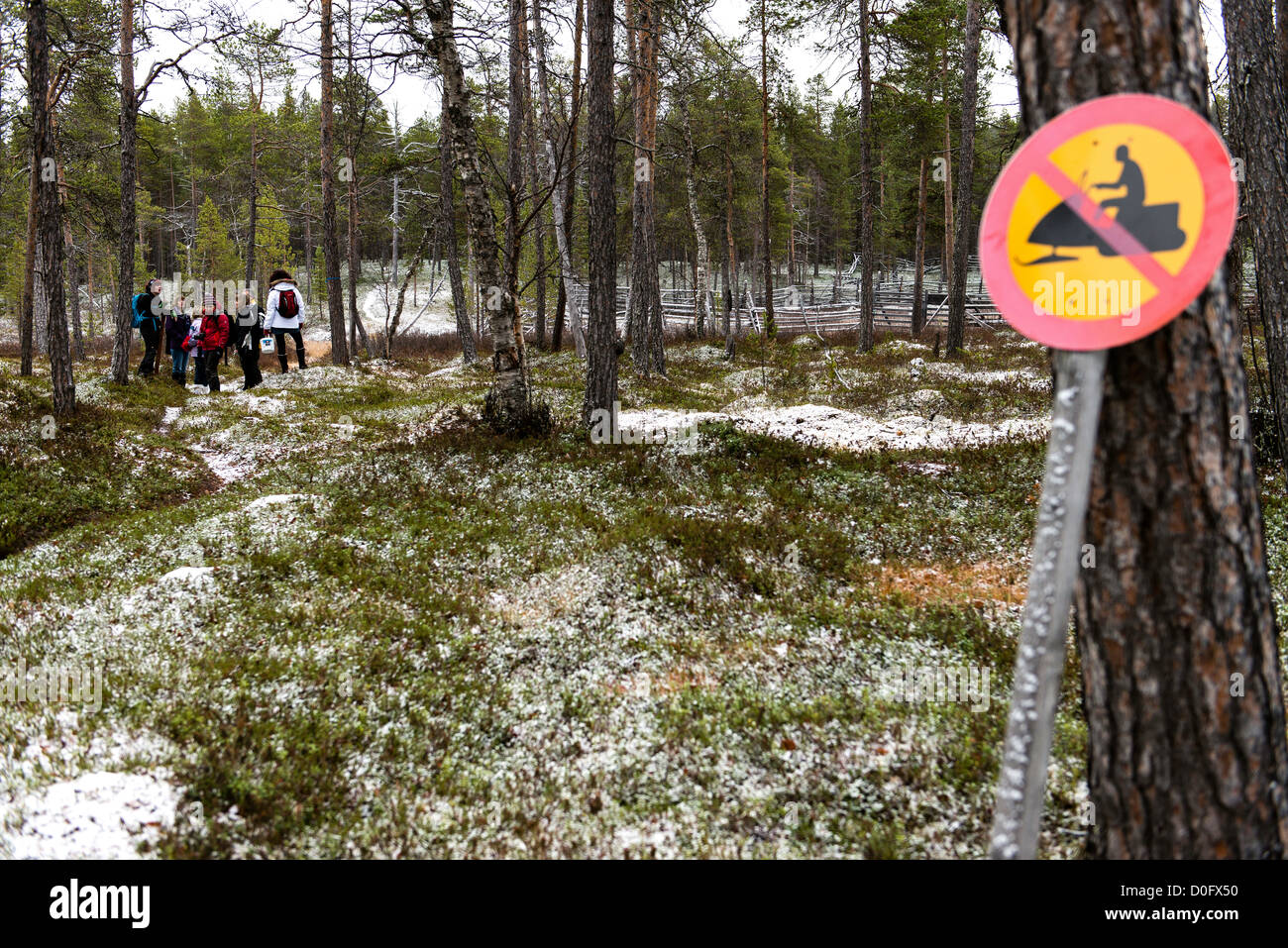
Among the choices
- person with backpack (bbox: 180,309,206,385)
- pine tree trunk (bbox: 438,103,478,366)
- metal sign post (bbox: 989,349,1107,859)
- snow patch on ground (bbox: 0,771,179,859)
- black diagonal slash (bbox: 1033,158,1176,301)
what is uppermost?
pine tree trunk (bbox: 438,103,478,366)

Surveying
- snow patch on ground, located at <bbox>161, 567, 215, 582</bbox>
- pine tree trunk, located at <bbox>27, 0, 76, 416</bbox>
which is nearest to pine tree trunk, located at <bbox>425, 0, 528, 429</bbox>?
snow patch on ground, located at <bbox>161, 567, 215, 582</bbox>

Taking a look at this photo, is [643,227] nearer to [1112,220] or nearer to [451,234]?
[451,234]

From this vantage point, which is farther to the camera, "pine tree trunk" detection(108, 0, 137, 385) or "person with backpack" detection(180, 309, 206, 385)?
"person with backpack" detection(180, 309, 206, 385)

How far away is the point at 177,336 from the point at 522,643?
696 inches

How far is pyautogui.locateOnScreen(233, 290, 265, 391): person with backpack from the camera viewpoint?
18250 mm

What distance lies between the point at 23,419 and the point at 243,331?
7.92 metres

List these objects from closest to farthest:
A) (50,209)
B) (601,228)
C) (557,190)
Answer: (601,228) → (50,209) → (557,190)

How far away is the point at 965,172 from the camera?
22.2 meters

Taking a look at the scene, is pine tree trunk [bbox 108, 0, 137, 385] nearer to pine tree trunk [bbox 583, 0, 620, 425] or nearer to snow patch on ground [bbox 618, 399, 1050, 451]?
pine tree trunk [bbox 583, 0, 620, 425]


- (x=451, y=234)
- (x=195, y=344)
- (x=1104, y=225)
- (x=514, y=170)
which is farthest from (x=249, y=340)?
(x=1104, y=225)

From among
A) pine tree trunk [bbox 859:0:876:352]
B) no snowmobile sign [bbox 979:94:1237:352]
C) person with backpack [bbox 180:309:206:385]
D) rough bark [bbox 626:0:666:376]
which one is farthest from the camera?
pine tree trunk [bbox 859:0:876:352]

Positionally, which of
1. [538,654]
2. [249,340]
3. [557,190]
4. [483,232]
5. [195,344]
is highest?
[557,190]

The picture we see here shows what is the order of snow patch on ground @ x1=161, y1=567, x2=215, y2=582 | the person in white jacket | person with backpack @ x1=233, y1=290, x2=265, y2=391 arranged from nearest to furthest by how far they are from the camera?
snow patch on ground @ x1=161, y1=567, x2=215, y2=582 < the person in white jacket < person with backpack @ x1=233, y1=290, x2=265, y2=391
